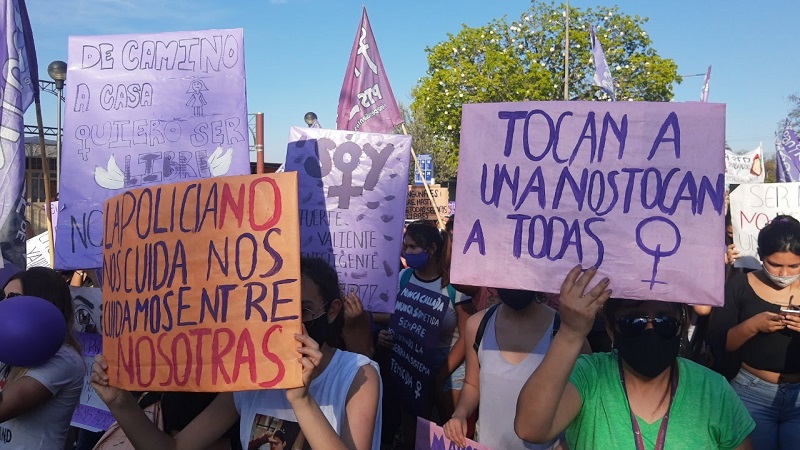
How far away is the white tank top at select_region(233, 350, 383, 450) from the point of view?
2.30 metres

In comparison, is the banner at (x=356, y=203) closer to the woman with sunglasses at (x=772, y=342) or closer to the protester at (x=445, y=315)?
the protester at (x=445, y=315)

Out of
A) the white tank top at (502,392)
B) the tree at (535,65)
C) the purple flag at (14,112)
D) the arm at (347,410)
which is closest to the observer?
the arm at (347,410)

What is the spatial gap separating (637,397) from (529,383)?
0.41m

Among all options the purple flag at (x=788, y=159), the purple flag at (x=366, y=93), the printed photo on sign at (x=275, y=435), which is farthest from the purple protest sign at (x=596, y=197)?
the purple flag at (x=788, y=159)

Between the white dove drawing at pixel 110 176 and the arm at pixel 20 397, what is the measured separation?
1766mm

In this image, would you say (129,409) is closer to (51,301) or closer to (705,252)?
(51,301)

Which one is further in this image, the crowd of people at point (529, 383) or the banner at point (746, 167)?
the banner at point (746, 167)

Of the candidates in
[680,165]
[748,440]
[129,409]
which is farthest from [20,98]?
[748,440]

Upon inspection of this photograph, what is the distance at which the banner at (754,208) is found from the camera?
5.01m

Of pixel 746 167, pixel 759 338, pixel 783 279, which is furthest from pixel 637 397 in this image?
pixel 746 167

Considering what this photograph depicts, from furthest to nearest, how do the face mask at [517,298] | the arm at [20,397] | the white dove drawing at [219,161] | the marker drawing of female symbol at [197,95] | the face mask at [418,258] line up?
the face mask at [418,258] < the marker drawing of female symbol at [197,95] < the white dove drawing at [219,161] < the face mask at [517,298] < the arm at [20,397]

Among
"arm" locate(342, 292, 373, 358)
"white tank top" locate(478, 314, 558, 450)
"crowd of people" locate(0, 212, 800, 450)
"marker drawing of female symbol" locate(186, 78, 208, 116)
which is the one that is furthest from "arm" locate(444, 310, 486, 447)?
"marker drawing of female symbol" locate(186, 78, 208, 116)

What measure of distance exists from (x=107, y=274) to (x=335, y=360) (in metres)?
0.94

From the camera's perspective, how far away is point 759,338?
3.68m
